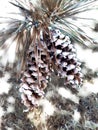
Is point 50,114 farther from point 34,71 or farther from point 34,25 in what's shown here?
point 34,25

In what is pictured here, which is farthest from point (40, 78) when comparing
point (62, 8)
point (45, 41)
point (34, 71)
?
point (62, 8)

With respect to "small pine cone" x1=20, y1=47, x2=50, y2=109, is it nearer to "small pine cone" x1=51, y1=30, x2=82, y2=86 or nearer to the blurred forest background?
"small pine cone" x1=51, y1=30, x2=82, y2=86

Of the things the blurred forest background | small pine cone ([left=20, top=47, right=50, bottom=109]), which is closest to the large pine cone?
→ small pine cone ([left=20, top=47, right=50, bottom=109])

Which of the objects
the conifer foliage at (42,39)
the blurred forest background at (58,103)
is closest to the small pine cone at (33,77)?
the conifer foliage at (42,39)

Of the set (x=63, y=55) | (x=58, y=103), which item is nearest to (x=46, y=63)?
(x=63, y=55)

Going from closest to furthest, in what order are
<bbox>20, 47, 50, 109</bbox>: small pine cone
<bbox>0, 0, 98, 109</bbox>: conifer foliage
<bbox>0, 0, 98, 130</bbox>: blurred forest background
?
<bbox>0, 0, 98, 109</bbox>: conifer foliage
<bbox>20, 47, 50, 109</bbox>: small pine cone
<bbox>0, 0, 98, 130</bbox>: blurred forest background

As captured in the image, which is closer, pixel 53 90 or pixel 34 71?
pixel 34 71

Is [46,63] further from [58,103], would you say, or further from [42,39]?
[58,103]
